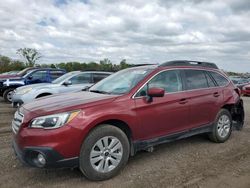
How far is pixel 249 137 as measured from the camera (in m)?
6.59

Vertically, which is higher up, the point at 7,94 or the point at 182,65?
the point at 182,65

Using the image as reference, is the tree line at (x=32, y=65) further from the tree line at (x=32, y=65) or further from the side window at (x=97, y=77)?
the side window at (x=97, y=77)

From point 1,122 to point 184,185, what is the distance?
240 inches

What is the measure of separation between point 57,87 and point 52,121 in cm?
592

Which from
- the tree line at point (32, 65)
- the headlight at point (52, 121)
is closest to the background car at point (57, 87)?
the headlight at point (52, 121)

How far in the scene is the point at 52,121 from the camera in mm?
3729

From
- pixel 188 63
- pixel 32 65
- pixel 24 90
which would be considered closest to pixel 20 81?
pixel 24 90

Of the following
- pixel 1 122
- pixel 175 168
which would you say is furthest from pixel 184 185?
pixel 1 122

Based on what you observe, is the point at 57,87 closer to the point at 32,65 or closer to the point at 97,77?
the point at 97,77

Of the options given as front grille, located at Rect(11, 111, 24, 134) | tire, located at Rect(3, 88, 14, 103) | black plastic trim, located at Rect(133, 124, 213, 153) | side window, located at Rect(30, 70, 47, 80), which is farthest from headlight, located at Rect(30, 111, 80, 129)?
side window, located at Rect(30, 70, 47, 80)

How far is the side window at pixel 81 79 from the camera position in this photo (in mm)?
10112

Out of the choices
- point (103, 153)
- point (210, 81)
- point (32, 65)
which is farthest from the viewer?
point (32, 65)

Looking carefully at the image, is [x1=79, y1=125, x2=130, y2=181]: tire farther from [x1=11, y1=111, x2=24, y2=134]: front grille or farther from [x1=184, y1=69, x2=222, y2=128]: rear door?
[x1=184, y1=69, x2=222, y2=128]: rear door

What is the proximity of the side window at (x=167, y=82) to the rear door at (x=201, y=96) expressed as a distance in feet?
0.72
